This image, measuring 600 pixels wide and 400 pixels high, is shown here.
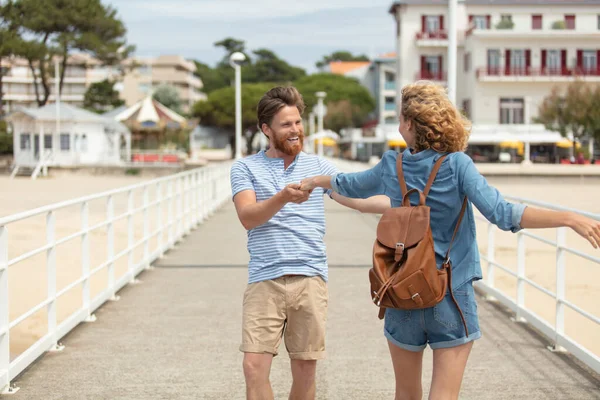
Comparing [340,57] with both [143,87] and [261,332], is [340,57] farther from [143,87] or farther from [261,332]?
[261,332]

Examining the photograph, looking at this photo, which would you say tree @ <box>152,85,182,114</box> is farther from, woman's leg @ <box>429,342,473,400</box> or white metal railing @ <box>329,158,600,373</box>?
woman's leg @ <box>429,342,473,400</box>

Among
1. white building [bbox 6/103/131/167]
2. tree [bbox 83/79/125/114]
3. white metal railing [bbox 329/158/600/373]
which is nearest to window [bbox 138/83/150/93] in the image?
tree [bbox 83/79/125/114]

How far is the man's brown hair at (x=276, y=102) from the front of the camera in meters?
3.85

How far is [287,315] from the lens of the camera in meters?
3.90

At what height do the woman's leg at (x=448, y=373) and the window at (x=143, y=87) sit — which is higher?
the window at (x=143, y=87)

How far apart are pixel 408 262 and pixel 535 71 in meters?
63.8

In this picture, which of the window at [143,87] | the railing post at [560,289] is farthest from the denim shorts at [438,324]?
the window at [143,87]

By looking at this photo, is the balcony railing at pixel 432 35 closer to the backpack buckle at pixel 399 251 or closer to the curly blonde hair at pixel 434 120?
the curly blonde hair at pixel 434 120

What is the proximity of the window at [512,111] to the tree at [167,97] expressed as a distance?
55.5 metres

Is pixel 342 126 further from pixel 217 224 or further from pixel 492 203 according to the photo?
pixel 492 203

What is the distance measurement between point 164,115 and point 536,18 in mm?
27466

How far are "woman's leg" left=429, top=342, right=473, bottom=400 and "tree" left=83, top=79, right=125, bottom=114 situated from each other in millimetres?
78516

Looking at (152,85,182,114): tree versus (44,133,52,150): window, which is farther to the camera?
(152,85,182,114): tree

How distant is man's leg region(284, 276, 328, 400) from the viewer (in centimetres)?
386
